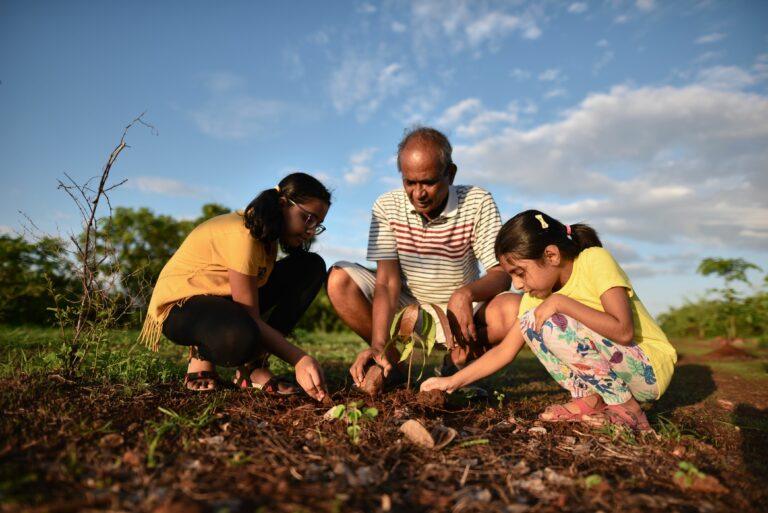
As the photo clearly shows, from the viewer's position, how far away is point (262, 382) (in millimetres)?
2922

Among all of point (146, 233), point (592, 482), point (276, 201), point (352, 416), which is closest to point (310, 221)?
point (276, 201)

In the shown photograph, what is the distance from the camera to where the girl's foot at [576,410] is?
2535 millimetres

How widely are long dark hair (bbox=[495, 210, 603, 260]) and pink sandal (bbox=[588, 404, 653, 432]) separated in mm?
823

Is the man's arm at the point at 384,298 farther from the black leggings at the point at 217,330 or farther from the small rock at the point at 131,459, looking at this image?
the small rock at the point at 131,459

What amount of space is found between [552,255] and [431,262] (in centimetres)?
107

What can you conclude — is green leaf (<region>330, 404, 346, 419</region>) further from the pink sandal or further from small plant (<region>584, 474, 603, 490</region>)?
the pink sandal

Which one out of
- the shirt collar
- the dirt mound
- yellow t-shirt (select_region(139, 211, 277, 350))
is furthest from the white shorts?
the dirt mound

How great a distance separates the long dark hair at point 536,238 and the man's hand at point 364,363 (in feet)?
3.04

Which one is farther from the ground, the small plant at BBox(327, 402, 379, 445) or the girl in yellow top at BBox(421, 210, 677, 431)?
the girl in yellow top at BBox(421, 210, 677, 431)

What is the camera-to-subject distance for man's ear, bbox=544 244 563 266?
261 centimetres

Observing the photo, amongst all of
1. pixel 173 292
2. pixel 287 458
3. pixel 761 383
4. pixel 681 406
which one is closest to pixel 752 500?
pixel 287 458

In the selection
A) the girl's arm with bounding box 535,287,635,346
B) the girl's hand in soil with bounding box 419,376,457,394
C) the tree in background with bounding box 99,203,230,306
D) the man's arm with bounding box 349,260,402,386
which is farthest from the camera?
the tree in background with bounding box 99,203,230,306

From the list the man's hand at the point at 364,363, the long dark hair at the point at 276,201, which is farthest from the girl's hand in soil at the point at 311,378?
the long dark hair at the point at 276,201

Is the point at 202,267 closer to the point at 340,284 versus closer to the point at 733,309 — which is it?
the point at 340,284
